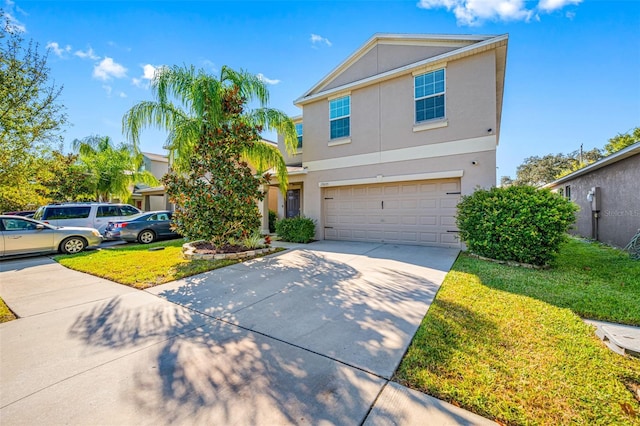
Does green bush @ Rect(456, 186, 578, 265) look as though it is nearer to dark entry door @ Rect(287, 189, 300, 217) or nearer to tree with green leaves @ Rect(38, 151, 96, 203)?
dark entry door @ Rect(287, 189, 300, 217)

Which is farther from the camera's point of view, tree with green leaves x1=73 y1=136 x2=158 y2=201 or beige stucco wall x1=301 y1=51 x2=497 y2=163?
tree with green leaves x1=73 y1=136 x2=158 y2=201

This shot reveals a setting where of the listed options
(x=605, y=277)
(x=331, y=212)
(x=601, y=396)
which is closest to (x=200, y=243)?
(x=331, y=212)

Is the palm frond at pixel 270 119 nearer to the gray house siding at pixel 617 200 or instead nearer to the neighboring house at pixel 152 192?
A: the gray house siding at pixel 617 200

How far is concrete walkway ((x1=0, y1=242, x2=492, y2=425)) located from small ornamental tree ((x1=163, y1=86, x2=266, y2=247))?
265cm

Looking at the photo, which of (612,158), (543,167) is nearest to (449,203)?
(612,158)

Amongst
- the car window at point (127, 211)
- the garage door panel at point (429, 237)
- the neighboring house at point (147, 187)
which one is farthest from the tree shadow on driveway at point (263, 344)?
the neighboring house at point (147, 187)

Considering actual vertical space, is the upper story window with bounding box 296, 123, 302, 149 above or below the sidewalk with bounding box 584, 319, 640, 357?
above

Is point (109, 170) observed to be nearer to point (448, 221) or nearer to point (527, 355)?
point (448, 221)

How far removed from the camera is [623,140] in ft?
76.5

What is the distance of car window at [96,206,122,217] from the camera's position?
1237 centimetres

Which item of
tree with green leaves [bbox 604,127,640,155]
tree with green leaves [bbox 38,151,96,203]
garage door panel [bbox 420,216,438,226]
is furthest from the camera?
tree with green leaves [bbox 604,127,640,155]

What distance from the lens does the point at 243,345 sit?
304 centimetres

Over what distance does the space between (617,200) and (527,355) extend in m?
9.95

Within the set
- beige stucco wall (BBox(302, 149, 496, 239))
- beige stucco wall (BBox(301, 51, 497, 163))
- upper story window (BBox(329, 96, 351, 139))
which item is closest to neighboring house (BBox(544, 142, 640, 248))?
beige stucco wall (BBox(302, 149, 496, 239))
